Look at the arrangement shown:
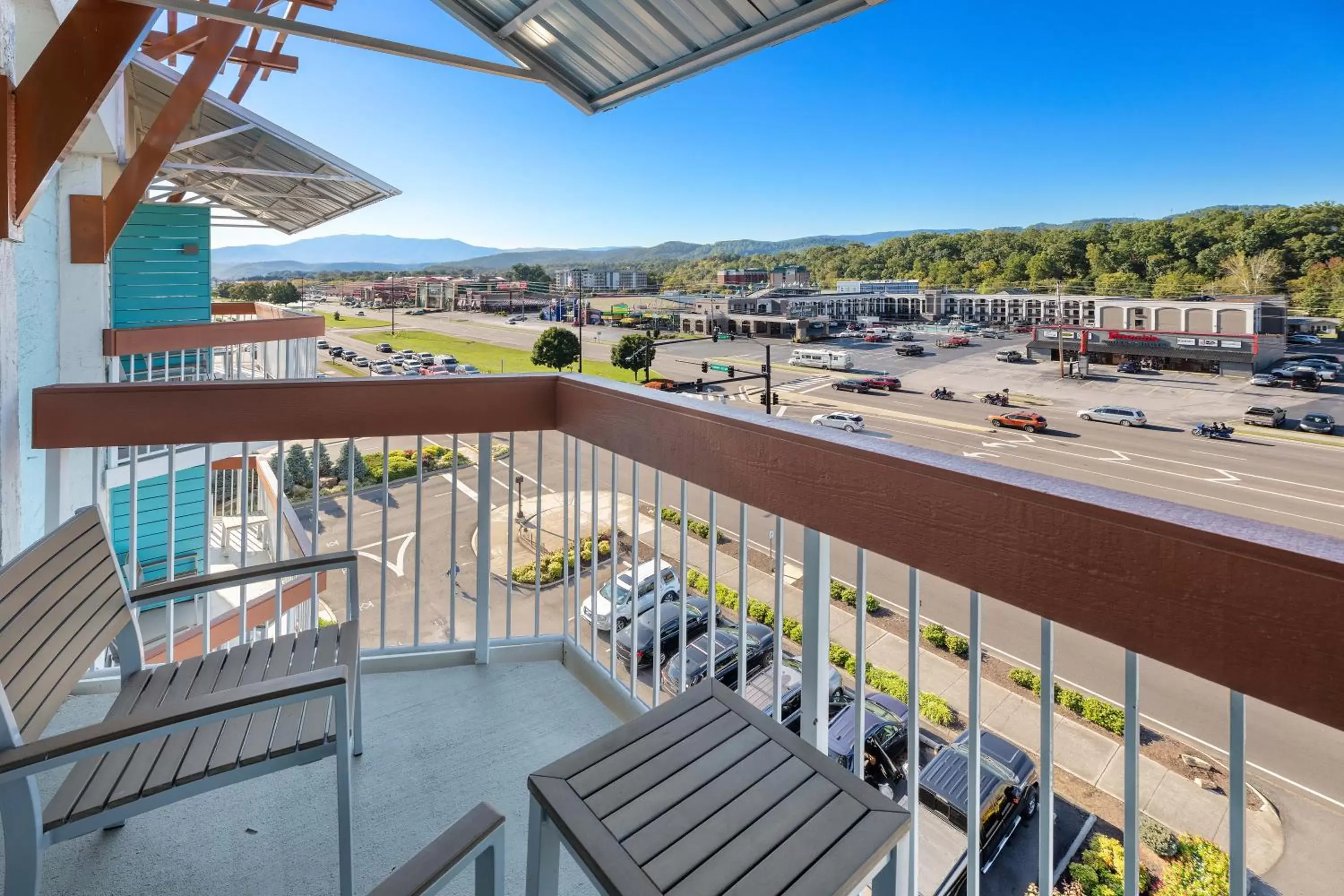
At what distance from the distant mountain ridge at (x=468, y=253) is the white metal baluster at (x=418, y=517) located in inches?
129

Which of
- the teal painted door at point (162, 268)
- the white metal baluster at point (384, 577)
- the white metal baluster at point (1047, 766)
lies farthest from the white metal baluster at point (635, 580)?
the teal painted door at point (162, 268)

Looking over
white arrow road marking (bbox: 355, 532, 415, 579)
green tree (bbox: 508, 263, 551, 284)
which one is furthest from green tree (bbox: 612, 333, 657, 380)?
white arrow road marking (bbox: 355, 532, 415, 579)

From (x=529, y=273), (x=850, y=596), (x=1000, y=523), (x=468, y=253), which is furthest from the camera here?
(x=468, y=253)

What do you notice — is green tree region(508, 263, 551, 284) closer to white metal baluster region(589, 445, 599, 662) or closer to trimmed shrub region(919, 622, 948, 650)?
white metal baluster region(589, 445, 599, 662)

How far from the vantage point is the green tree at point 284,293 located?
27.7ft

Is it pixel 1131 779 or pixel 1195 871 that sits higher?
pixel 1131 779

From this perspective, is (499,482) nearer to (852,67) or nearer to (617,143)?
(852,67)

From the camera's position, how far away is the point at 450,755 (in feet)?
5.86

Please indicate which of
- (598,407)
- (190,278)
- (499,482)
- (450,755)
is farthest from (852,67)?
(450,755)

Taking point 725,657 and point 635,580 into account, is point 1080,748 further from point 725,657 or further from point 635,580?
point 725,657

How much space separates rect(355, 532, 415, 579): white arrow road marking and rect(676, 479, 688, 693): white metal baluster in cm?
744

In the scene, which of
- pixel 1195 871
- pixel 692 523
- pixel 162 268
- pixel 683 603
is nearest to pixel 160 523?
pixel 162 268

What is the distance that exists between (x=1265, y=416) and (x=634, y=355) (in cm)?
207

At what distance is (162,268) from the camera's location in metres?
6.43
